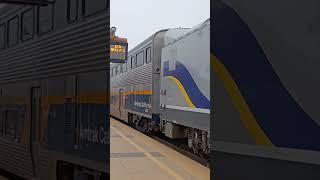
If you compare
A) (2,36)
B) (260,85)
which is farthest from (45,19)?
(260,85)

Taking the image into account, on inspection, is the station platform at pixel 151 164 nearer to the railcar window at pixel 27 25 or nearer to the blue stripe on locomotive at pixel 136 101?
the blue stripe on locomotive at pixel 136 101

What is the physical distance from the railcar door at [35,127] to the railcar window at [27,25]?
576mm

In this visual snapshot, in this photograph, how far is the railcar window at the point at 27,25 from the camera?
4.01 m

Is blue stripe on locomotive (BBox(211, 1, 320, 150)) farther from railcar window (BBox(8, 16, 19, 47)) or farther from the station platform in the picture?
the station platform

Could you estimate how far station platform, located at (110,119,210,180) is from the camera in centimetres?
752

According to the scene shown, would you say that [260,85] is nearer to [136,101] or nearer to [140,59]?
[140,59]

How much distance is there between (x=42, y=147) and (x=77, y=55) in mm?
1080

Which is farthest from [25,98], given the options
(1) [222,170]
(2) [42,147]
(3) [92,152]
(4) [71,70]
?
(1) [222,170]

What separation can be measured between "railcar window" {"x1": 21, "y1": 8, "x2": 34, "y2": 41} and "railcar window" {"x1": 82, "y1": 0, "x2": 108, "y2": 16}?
42.2 inches

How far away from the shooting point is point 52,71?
3568mm

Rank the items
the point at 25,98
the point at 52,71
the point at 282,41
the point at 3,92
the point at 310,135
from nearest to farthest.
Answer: the point at 310,135 → the point at 282,41 → the point at 52,71 → the point at 25,98 → the point at 3,92

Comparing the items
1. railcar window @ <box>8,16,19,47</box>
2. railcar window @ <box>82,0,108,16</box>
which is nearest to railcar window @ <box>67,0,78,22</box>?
railcar window @ <box>82,0,108,16</box>

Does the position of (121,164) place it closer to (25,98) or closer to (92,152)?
(25,98)

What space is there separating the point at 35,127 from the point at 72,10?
1293 millimetres
